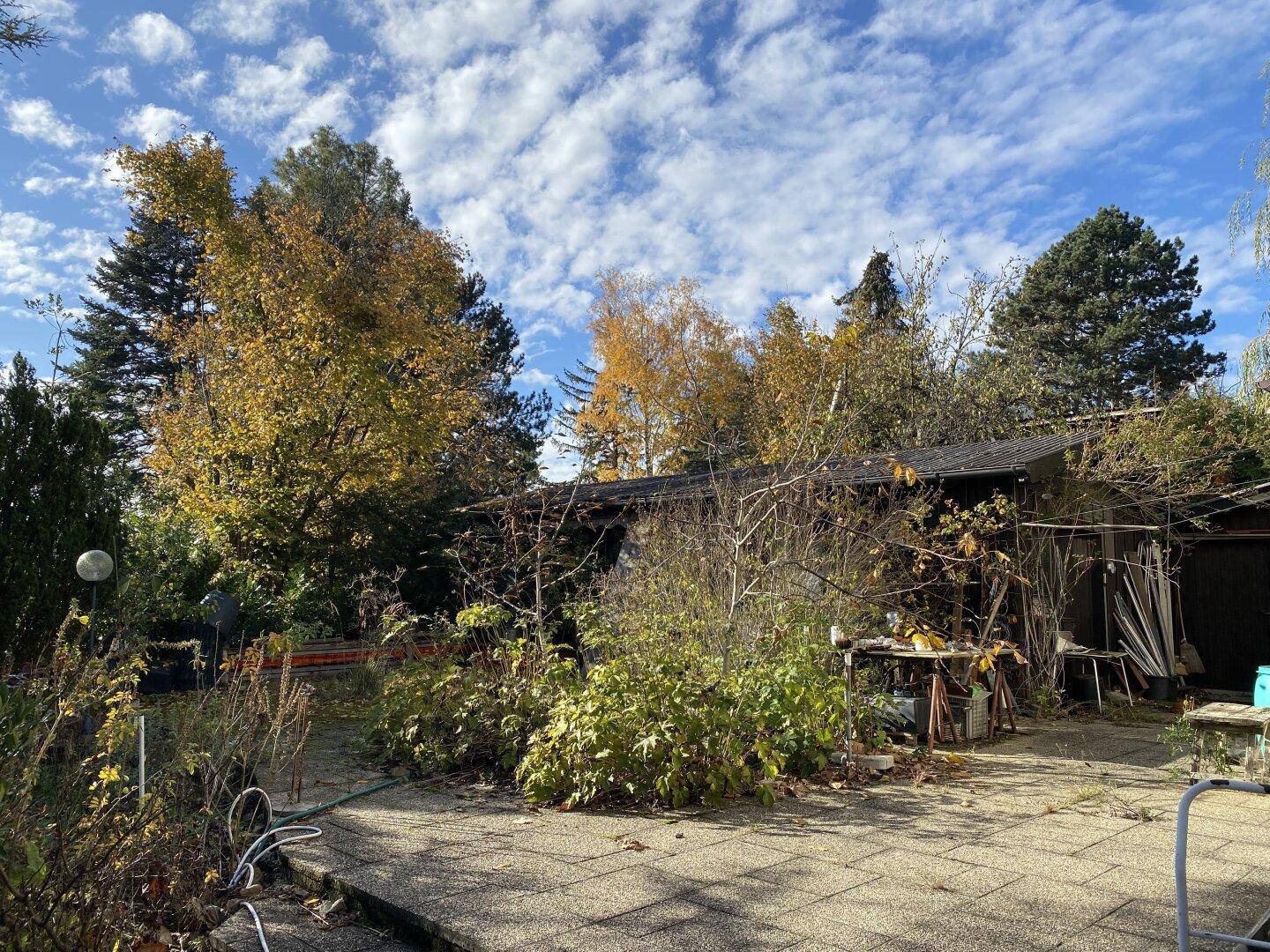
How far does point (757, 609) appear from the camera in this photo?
698 centimetres

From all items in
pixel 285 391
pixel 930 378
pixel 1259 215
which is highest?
pixel 930 378

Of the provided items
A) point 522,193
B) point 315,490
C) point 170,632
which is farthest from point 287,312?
point 170,632

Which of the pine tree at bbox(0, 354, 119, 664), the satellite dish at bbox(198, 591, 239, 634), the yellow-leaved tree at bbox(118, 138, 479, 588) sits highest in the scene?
the yellow-leaved tree at bbox(118, 138, 479, 588)

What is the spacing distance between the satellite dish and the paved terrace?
186 inches

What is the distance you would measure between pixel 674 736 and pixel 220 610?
256 inches

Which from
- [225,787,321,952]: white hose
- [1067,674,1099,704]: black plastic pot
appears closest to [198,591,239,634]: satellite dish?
[225,787,321,952]: white hose

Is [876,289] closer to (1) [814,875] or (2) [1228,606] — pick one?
(2) [1228,606]

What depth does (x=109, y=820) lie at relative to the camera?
355 centimetres

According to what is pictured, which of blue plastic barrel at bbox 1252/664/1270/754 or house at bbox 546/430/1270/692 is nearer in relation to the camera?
blue plastic barrel at bbox 1252/664/1270/754

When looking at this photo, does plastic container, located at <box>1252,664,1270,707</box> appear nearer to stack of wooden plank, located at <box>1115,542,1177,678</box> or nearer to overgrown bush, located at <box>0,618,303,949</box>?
stack of wooden plank, located at <box>1115,542,1177,678</box>

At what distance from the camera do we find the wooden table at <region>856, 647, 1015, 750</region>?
22.1 ft

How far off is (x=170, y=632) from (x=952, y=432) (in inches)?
555

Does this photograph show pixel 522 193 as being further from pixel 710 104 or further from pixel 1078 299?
pixel 1078 299

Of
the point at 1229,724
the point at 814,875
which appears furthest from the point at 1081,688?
the point at 814,875
